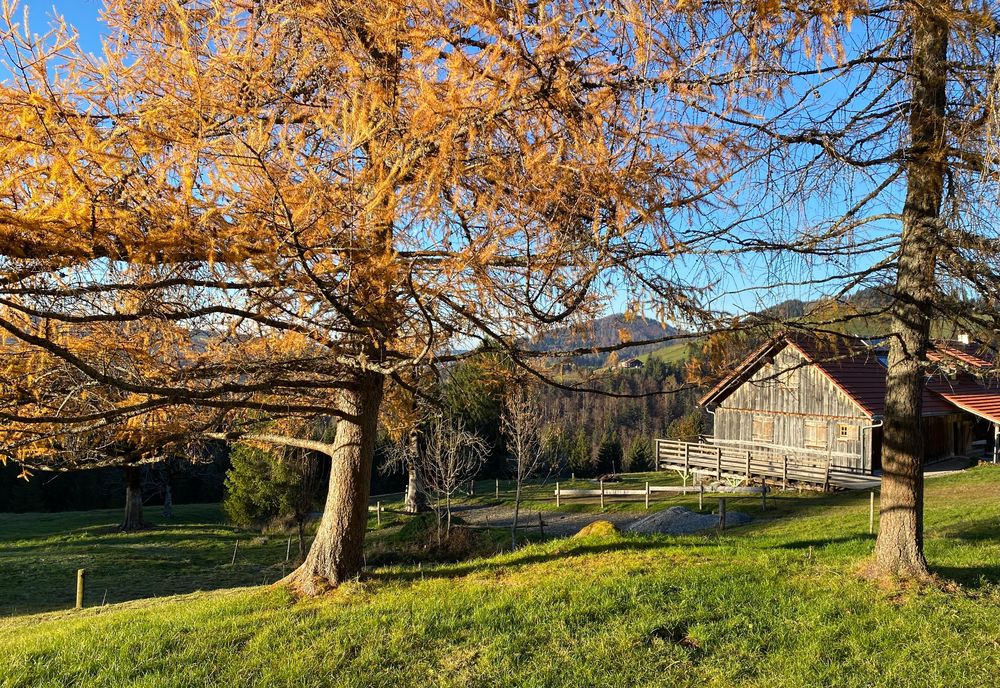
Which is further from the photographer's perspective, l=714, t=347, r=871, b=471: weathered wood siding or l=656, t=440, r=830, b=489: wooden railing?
l=714, t=347, r=871, b=471: weathered wood siding

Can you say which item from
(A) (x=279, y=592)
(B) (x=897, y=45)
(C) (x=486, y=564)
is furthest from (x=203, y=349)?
(B) (x=897, y=45)

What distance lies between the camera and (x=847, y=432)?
22.3 m

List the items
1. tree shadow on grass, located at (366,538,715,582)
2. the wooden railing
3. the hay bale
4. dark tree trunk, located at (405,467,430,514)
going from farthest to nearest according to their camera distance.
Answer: dark tree trunk, located at (405,467,430,514) → the wooden railing → the hay bale → tree shadow on grass, located at (366,538,715,582)

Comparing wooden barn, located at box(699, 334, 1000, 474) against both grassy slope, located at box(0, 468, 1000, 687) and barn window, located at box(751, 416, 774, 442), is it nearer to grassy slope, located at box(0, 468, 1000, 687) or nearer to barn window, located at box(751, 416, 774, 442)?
barn window, located at box(751, 416, 774, 442)

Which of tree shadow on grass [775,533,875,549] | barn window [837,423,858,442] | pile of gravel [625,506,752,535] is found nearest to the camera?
tree shadow on grass [775,533,875,549]

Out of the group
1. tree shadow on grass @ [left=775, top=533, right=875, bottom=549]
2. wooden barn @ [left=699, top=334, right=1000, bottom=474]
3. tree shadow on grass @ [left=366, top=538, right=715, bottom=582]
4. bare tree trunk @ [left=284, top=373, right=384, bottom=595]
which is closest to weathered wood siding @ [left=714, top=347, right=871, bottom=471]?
wooden barn @ [left=699, top=334, right=1000, bottom=474]

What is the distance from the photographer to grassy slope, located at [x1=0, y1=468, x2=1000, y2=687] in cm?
437

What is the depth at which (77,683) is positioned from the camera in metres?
4.54

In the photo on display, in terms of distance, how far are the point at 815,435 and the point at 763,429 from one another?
101 inches

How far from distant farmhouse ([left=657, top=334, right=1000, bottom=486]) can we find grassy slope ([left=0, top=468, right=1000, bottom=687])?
14022 mm

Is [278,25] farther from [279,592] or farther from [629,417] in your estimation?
[629,417]

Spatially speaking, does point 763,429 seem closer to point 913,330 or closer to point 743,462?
point 743,462

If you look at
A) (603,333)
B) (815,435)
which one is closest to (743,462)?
(815,435)

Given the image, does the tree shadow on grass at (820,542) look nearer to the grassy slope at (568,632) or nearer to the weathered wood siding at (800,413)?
the grassy slope at (568,632)
